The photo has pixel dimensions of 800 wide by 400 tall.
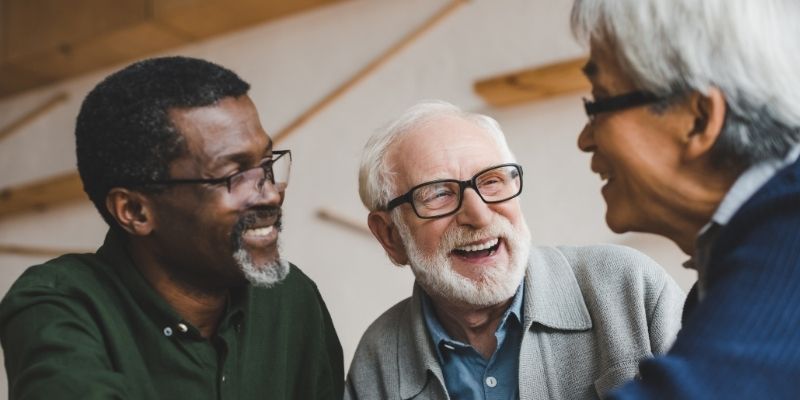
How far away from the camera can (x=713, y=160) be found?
0.93m

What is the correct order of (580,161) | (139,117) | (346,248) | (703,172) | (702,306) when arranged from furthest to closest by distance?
(346,248), (580,161), (139,117), (703,172), (702,306)

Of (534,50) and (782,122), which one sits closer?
(782,122)

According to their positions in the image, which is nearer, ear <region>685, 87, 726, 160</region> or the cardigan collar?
ear <region>685, 87, 726, 160</region>

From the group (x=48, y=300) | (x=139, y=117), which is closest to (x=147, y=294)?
(x=48, y=300)

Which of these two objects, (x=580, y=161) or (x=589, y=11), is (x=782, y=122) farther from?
(x=580, y=161)

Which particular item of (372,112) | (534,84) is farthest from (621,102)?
(372,112)

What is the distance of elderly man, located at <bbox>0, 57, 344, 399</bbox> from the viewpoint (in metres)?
1.50

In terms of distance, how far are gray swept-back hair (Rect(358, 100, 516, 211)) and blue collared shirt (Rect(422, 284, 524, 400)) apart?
12.5 inches

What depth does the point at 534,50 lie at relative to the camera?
10.7ft

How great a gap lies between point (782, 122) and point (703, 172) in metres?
0.10

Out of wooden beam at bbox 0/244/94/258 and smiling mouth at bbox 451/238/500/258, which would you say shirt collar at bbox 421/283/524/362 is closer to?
smiling mouth at bbox 451/238/500/258

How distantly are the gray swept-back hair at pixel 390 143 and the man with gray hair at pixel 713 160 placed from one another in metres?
0.74

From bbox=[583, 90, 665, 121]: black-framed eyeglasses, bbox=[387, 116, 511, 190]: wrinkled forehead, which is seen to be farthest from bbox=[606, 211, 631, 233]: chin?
bbox=[387, 116, 511, 190]: wrinkled forehead

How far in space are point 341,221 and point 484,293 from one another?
2.09m
